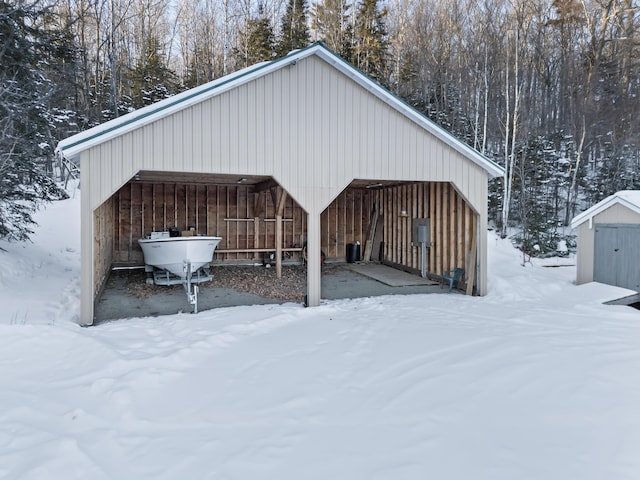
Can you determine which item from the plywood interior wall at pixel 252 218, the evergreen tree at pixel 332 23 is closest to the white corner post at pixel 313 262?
the plywood interior wall at pixel 252 218

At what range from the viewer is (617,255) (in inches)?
361

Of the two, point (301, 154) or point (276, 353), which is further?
point (301, 154)

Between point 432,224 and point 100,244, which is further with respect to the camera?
point 432,224

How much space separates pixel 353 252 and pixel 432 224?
390 cm

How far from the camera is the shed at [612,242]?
8.82 meters

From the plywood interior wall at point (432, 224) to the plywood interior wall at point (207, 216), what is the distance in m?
3.00

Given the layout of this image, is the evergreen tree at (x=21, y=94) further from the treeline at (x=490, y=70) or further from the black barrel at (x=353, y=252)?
the black barrel at (x=353, y=252)

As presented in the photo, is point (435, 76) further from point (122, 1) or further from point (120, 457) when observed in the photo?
point (120, 457)

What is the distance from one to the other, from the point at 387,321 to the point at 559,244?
12344mm

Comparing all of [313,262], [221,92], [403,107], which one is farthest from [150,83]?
[313,262]

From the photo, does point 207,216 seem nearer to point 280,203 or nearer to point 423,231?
point 280,203

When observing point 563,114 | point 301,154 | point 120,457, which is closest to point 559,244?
point 563,114

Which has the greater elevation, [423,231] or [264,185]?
[264,185]

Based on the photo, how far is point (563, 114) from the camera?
2188cm
